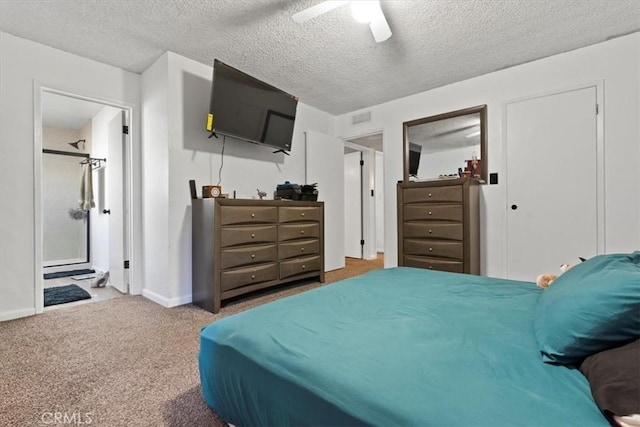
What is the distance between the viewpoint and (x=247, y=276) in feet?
9.22

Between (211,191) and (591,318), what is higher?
(211,191)

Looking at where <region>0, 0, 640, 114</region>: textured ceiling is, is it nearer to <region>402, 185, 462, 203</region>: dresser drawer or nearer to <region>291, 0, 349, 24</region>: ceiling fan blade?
<region>291, 0, 349, 24</region>: ceiling fan blade

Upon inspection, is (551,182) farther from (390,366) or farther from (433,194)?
(390,366)

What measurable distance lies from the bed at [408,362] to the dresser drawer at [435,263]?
1.74 meters

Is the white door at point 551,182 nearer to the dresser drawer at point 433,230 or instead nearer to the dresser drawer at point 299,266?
the dresser drawer at point 433,230

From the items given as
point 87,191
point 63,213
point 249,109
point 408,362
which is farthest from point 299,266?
point 63,213

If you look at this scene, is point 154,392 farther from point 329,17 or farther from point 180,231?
point 329,17

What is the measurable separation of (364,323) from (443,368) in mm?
345

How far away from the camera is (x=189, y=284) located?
9.57 feet

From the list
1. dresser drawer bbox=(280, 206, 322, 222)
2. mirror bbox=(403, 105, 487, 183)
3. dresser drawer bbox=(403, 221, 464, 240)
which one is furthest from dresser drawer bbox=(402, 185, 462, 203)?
dresser drawer bbox=(280, 206, 322, 222)

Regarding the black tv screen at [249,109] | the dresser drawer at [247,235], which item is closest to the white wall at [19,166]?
the black tv screen at [249,109]

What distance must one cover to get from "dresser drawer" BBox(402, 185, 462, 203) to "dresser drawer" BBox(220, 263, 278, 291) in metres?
1.70

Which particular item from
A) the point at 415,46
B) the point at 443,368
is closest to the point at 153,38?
the point at 415,46

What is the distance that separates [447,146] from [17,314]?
4689 millimetres
